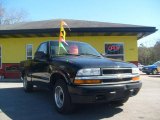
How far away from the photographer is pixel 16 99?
27.8 ft

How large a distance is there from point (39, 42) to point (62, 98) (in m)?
12.3

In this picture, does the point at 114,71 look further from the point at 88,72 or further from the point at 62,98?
the point at 62,98

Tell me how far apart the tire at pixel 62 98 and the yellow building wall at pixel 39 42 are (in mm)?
11398

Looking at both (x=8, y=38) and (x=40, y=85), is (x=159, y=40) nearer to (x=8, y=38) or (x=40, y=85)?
(x=8, y=38)

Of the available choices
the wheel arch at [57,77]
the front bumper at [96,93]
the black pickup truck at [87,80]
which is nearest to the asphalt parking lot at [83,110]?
the black pickup truck at [87,80]

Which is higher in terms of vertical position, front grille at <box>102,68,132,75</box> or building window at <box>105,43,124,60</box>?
building window at <box>105,43,124,60</box>

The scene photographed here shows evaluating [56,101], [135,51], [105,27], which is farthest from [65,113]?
[135,51]

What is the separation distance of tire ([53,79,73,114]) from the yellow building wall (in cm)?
1140

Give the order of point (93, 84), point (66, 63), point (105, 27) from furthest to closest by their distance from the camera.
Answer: point (105, 27), point (66, 63), point (93, 84)

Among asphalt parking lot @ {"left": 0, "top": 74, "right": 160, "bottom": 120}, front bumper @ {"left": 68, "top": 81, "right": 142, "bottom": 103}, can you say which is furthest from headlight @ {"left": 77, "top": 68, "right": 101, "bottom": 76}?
asphalt parking lot @ {"left": 0, "top": 74, "right": 160, "bottom": 120}

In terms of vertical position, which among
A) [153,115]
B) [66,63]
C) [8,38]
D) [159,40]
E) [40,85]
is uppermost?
[159,40]

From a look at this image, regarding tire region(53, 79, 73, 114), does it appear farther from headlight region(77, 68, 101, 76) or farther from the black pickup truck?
headlight region(77, 68, 101, 76)

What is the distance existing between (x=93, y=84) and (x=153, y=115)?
5.68 feet

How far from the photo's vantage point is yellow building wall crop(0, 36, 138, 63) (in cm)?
1766
